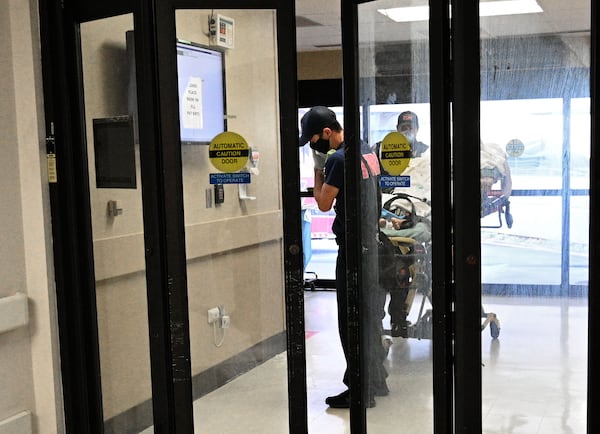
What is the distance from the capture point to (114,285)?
3844 millimetres

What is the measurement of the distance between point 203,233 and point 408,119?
1136mm

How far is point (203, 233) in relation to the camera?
3.70 meters

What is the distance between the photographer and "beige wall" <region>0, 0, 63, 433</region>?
3.72 meters

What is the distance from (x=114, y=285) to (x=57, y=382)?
1.88ft

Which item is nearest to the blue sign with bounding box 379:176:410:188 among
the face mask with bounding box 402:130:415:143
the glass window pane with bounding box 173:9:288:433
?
the face mask with bounding box 402:130:415:143

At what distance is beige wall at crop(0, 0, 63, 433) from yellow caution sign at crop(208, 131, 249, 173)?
918 mm

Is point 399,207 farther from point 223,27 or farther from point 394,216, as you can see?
point 223,27

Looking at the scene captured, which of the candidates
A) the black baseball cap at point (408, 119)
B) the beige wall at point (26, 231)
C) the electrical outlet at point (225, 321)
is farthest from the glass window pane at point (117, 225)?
the black baseball cap at point (408, 119)

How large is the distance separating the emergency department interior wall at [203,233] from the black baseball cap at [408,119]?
55 centimetres

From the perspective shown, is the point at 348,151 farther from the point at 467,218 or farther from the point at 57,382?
the point at 57,382

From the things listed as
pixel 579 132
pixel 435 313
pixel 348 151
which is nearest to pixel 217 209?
pixel 348 151

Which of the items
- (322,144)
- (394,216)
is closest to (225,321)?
(394,216)

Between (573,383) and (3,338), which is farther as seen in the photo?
(3,338)

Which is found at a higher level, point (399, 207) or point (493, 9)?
point (493, 9)
